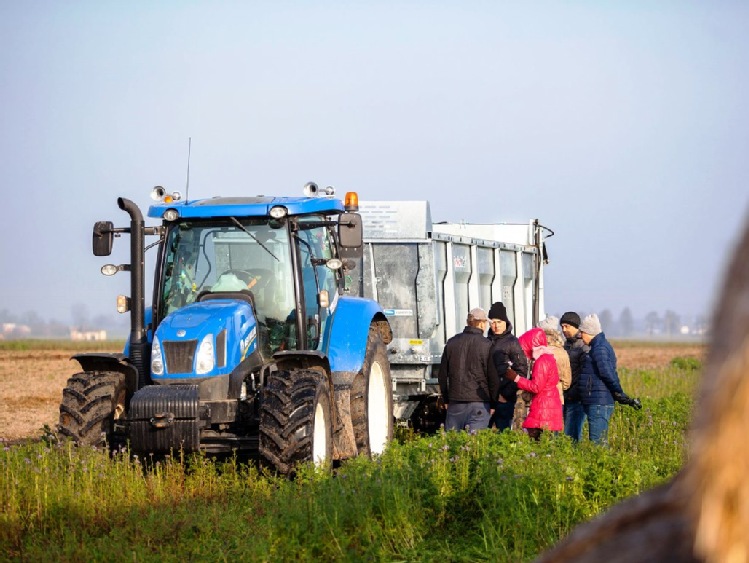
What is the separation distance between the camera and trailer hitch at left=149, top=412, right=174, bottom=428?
346 inches

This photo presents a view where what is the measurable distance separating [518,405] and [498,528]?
6.73 m

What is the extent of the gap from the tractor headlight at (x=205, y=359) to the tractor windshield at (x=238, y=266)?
0.75 meters

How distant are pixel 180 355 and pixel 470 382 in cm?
356

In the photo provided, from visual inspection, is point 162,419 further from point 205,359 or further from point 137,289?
point 137,289

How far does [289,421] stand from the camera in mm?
8773

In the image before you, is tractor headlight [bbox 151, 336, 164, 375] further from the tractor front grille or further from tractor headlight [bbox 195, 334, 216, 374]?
tractor headlight [bbox 195, 334, 216, 374]

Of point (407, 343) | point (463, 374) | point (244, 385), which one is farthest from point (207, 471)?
point (407, 343)

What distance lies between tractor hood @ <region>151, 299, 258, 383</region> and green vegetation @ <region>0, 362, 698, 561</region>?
2.34ft

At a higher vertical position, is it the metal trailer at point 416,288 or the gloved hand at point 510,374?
the metal trailer at point 416,288

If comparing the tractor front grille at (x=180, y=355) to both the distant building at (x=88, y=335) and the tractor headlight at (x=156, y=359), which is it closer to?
the tractor headlight at (x=156, y=359)

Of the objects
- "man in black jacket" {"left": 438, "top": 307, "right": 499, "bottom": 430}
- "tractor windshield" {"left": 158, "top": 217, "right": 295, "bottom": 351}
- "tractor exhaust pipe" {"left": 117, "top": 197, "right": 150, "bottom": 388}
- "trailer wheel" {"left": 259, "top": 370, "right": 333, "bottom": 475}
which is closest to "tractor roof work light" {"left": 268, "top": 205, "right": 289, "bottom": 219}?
"tractor windshield" {"left": 158, "top": 217, "right": 295, "bottom": 351}

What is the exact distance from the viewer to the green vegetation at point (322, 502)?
22.3ft

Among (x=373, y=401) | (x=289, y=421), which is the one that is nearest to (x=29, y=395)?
(x=373, y=401)

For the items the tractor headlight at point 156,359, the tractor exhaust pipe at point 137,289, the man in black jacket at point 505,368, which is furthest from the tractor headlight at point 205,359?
the man in black jacket at point 505,368
